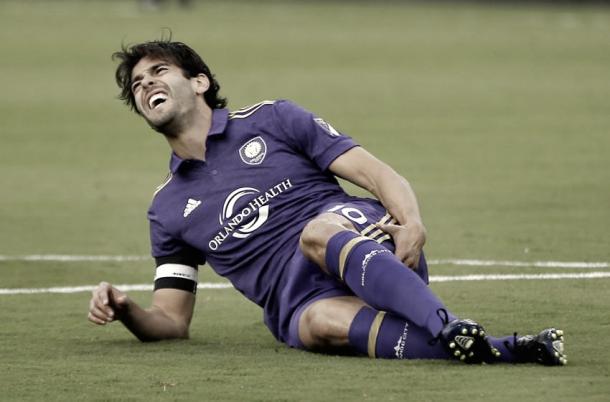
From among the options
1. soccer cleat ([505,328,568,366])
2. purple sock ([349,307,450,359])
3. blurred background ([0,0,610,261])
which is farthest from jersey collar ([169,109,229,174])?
blurred background ([0,0,610,261])

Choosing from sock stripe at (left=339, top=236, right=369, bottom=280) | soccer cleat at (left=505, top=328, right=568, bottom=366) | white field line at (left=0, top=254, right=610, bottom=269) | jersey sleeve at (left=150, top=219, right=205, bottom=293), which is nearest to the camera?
soccer cleat at (left=505, top=328, right=568, bottom=366)

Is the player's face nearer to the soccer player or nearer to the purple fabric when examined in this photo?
the soccer player

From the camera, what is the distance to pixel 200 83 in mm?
7789

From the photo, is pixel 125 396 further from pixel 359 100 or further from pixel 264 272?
pixel 359 100

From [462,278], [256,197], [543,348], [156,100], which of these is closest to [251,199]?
[256,197]

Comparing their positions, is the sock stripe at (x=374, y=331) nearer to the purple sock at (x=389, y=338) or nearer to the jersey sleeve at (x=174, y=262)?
the purple sock at (x=389, y=338)

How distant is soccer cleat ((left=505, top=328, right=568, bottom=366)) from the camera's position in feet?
20.9

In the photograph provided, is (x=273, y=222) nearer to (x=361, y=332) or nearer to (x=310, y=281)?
(x=310, y=281)

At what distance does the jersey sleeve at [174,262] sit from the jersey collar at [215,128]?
0.28 meters

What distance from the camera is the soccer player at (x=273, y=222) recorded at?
6.76m

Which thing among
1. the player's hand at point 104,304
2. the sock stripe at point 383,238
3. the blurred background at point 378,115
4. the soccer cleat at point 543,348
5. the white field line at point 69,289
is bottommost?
the blurred background at point 378,115

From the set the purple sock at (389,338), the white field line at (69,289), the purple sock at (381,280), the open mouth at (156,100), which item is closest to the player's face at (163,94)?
the open mouth at (156,100)

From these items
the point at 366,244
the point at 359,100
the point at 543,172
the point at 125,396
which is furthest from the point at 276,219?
the point at 359,100

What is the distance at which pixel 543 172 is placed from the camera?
49.5 ft
